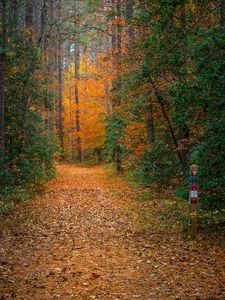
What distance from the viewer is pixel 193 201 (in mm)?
8086

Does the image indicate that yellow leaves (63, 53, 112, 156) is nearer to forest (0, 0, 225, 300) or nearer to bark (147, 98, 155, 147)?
forest (0, 0, 225, 300)

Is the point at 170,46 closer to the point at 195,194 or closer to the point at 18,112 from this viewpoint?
the point at 195,194

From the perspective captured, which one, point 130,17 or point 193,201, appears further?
point 130,17

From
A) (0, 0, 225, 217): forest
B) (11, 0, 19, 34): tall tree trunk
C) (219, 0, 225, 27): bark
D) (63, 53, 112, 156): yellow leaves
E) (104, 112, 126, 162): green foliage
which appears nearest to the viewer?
(0, 0, 225, 217): forest

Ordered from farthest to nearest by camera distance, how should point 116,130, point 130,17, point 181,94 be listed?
point 116,130, point 130,17, point 181,94

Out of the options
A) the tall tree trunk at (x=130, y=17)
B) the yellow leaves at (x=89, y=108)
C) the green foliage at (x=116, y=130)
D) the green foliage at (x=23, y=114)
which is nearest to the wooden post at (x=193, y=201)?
the tall tree trunk at (x=130, y=17)

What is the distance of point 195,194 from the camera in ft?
26.4

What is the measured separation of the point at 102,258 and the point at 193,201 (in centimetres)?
231

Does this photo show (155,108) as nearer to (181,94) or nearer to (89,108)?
(181,94)

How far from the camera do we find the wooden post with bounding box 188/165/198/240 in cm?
798

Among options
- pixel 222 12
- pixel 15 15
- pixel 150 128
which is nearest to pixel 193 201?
pixel 222 12

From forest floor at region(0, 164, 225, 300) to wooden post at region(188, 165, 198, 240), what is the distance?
254 millimetres

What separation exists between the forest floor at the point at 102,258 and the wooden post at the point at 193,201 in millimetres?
254

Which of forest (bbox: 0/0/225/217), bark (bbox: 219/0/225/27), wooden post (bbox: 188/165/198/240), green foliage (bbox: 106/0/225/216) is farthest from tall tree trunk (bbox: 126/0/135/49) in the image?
wooden post (bbox: 188/165/198/240)
